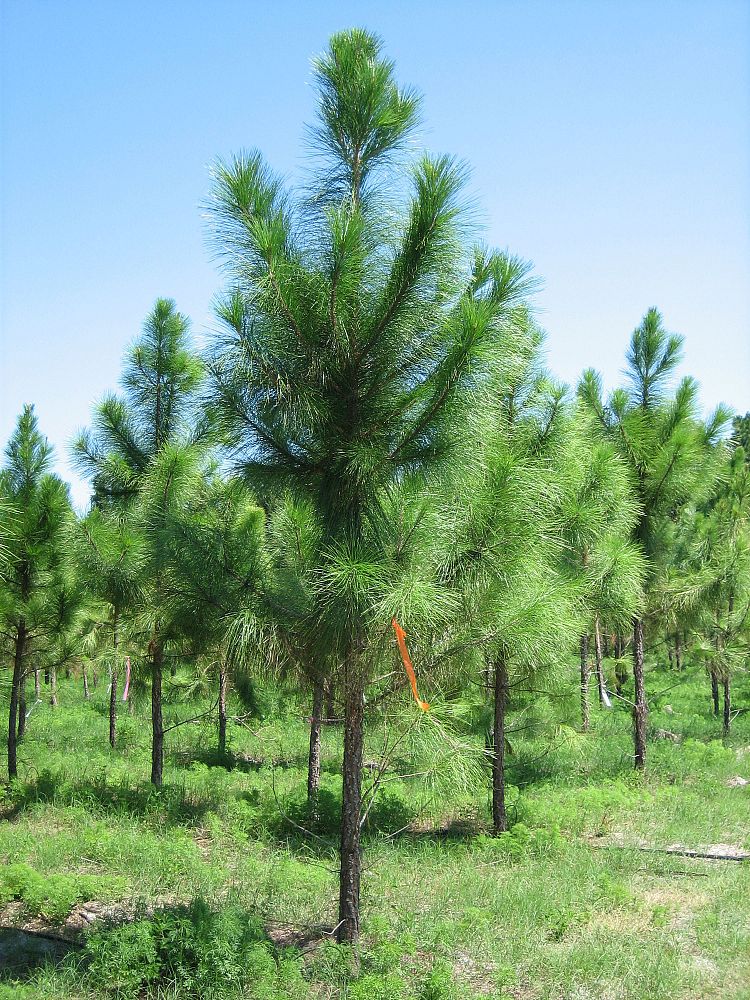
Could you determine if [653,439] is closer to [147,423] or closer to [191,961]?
[147,423]

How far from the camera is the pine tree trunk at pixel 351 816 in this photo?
18.9ft

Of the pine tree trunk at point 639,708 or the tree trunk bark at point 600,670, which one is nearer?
the pine tree trunk at point 639,708

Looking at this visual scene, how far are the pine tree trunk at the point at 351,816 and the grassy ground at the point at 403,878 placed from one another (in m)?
0.24

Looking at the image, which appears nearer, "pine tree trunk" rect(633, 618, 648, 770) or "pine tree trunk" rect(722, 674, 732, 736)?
"pine tree trunk" rect(633, 618, 648, 770)

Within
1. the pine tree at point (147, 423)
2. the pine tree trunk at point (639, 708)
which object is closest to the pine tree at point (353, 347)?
the pine tree at point (147, 423)

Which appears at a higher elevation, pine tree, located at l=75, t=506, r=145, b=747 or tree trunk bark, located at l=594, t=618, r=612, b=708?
pine tree, located at l=75, t=506, r=145, b=747

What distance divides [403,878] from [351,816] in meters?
2.47

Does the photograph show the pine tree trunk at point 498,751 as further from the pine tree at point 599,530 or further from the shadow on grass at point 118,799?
the shadow on grass at point 118,799

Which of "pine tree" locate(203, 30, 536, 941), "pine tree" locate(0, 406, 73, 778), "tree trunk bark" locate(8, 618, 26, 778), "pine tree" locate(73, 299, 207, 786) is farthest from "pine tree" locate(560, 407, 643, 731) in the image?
"tree trunk bark" locate(8, 618, 26, 778)

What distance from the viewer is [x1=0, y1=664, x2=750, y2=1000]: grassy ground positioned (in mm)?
5363

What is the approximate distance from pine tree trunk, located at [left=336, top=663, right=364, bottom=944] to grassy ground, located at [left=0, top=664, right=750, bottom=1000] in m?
0.24

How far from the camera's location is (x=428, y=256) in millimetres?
5445

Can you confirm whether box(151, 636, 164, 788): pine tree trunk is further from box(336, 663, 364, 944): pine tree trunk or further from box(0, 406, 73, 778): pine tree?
box(336, 663, 364, 944): pine tree trunk

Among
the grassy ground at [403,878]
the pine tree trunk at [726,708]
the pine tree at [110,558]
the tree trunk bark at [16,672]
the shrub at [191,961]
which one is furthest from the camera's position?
the pine tree trunk at [726,708]
